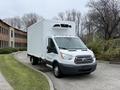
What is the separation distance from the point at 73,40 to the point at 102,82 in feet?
11.6

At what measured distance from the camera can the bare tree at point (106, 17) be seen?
46.4 meters

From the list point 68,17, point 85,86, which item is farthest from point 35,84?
point 68,17

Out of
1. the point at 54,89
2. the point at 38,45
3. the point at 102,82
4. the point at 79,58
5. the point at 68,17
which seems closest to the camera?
the point at 54,89

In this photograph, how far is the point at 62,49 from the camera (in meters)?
11.1

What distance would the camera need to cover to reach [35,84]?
28.7ft

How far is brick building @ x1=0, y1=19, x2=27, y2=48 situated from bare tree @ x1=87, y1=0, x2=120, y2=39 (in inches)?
792

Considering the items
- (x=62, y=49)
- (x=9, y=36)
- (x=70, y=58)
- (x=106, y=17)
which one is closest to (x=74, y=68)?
(x=70, y=58)

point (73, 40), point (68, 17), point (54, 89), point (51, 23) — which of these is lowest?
point (54, 89)

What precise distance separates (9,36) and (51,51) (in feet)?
148

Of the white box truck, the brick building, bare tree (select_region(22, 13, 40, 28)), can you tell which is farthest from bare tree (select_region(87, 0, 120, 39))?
bare tree (select_region(22, 13, 40, 28))

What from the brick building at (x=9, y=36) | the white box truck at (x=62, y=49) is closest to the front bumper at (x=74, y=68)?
the white box truck at (x=62, y=49)

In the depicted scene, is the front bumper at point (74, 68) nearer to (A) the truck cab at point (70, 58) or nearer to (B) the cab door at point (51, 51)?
(A) the truck cab at point (70, 58)

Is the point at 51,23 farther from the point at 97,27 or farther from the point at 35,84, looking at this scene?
the point at 97,27

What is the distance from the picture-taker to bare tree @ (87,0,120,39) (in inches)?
1828
